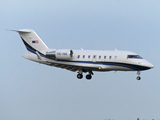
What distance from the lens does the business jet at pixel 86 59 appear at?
50250mm

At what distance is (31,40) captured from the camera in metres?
55.7

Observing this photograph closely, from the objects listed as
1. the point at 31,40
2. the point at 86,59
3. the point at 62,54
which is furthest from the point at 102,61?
the point at 31,40

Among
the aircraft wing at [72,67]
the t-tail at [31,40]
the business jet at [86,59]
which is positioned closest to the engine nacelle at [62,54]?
the business jet at [86,59]

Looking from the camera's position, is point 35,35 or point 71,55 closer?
point 71,55

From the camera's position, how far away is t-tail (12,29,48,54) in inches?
2172

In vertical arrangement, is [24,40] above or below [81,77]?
above

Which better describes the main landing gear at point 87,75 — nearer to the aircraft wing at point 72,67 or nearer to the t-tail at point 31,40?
the aircraft wing at point 72,67

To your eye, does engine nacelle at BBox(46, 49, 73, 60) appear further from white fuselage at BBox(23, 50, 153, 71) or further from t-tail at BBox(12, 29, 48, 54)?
t-tail at BBox(12, 29, 48, 54)

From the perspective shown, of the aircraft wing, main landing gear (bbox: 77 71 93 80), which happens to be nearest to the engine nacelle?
the aircraft wing

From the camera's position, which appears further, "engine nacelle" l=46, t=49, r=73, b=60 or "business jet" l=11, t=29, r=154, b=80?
"engine nacelle" l=46, t=49, r=73, b=60

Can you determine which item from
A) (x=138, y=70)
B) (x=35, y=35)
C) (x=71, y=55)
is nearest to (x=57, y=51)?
(x=71, y=55)

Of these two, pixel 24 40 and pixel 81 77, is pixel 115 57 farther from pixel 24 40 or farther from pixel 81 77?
pixel 24 40

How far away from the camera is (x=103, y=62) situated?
50844 mm

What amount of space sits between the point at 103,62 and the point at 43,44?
912 centimetres
